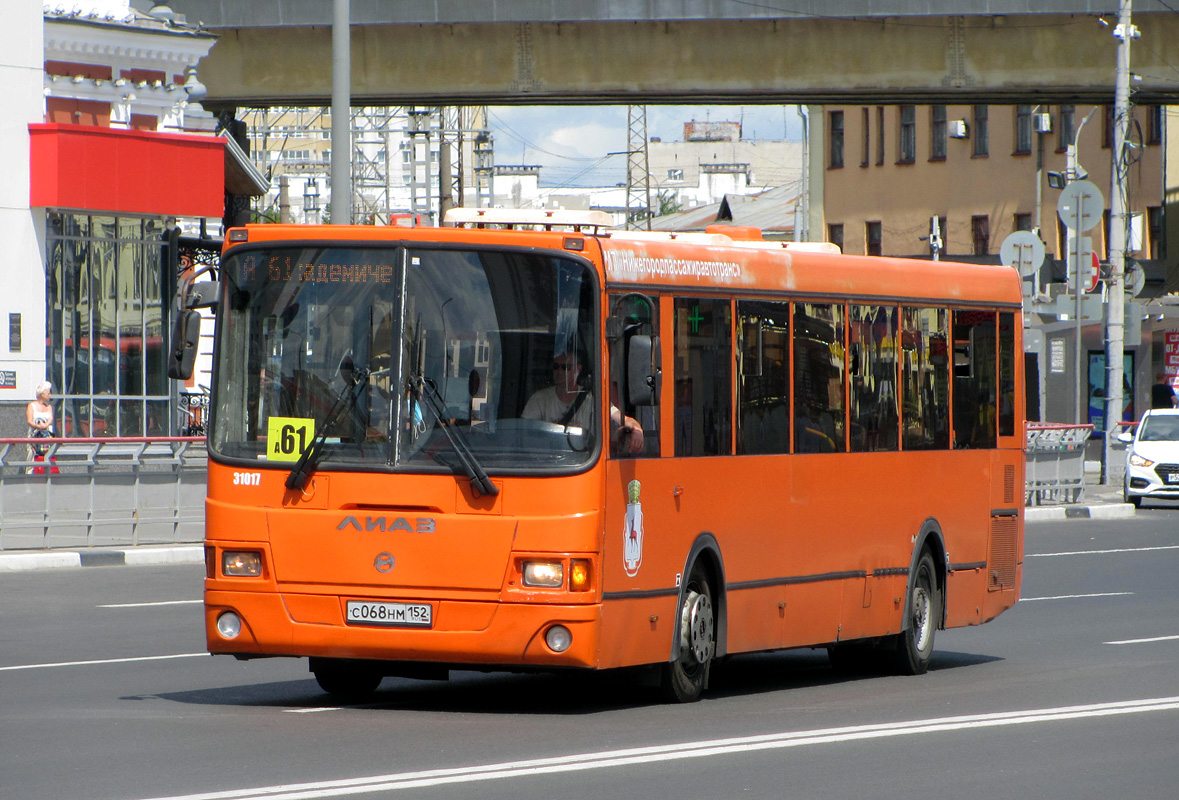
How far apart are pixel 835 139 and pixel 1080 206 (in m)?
37.2

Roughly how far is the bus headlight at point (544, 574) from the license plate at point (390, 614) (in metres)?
0.49

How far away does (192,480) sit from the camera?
77.0ft

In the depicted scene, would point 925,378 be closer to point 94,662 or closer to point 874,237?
point 94,662

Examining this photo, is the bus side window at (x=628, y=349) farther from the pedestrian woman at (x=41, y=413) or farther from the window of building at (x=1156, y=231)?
the window of building at (x=1156, y=231)

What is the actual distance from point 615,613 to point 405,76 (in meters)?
22.2

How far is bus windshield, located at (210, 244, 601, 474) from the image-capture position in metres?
9.99

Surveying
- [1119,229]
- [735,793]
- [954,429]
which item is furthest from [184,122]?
[735,793]

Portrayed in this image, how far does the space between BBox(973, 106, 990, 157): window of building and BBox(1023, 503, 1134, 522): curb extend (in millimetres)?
30914

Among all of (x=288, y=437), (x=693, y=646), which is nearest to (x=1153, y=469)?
(x=693, y=646)

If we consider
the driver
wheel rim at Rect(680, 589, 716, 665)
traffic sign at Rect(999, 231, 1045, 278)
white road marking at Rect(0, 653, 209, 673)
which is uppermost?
traffic sign at Rect(999, 231, 1045, 278)

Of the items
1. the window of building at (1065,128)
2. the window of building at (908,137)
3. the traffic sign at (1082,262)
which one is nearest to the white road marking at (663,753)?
the traffic sign at (1082,262)

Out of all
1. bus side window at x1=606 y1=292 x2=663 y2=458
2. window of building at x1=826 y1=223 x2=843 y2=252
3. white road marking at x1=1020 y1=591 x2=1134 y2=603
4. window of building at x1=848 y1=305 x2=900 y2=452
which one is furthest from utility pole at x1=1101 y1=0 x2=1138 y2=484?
window of building at x1=826 y1=223 x2=843 y2=252

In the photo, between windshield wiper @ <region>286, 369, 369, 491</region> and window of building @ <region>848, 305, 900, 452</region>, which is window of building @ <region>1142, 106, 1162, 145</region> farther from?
windshield wiper @ <region>286, 369, 369, 491</region>

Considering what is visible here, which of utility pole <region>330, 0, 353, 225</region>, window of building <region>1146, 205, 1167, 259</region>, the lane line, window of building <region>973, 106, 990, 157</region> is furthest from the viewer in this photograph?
window of building <region>973, 106, 990, 157</region>
